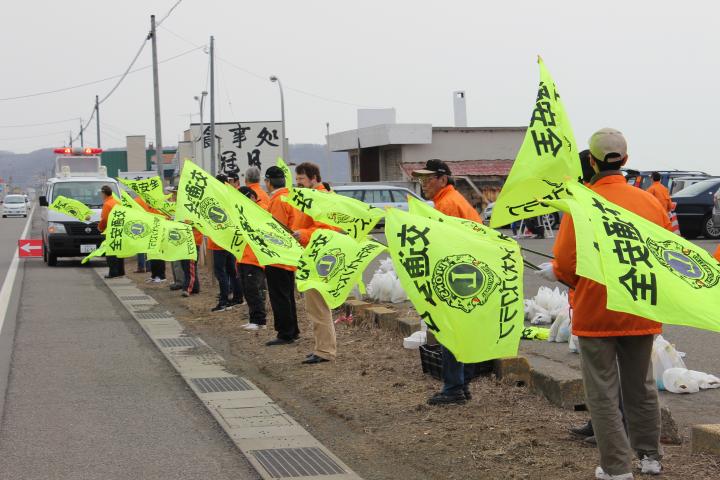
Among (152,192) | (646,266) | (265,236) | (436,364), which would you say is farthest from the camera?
(152,192)

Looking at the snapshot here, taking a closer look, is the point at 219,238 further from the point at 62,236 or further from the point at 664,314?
the point at 62,236

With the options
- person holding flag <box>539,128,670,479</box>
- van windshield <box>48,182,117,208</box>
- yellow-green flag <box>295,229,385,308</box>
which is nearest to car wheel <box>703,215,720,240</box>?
van windshield <box>48,182,117,208</box>

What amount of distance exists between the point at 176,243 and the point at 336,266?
21.3 feet

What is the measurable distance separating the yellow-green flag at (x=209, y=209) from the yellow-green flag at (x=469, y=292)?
4.93 meters

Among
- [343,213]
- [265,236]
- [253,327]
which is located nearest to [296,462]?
[343,213]

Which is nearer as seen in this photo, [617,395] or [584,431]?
[617,395]

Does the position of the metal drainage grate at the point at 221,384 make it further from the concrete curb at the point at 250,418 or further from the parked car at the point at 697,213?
the parked car at the point at 697,213

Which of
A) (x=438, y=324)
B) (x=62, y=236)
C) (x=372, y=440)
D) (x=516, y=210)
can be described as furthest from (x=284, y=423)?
(x=62, y=236)

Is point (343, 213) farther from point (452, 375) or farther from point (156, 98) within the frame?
point (156, 98)

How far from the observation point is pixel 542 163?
5.68 metres

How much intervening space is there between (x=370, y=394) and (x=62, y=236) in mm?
16734

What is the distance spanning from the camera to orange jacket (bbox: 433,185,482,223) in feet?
24.0

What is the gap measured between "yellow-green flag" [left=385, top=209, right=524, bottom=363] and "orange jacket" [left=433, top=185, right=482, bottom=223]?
92 centimetres

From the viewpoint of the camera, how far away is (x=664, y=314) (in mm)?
4512
